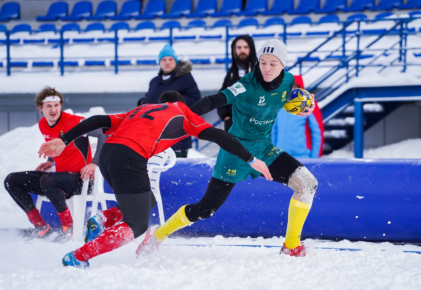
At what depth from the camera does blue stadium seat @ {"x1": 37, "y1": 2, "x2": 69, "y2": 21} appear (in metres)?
15.3

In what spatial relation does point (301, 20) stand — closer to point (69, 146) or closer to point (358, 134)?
point (358, 134)

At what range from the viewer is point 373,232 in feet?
13.2

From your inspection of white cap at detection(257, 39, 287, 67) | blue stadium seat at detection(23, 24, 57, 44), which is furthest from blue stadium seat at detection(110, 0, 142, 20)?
white cap at detection(257, 39, 287, 67)

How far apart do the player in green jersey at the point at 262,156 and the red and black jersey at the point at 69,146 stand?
4.25 feet

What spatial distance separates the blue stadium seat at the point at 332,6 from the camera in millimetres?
13578

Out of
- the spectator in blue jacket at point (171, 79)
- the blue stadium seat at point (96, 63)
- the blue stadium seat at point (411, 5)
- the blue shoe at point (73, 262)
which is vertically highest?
the blue stadium seat at point (411, 5)

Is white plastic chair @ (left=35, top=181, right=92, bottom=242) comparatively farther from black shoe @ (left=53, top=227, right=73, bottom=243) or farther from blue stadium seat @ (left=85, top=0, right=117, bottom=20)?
blue stadium seat @ (left=85, top=0, right=117, bottom=20)

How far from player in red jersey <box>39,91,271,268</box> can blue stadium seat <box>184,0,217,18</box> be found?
11973mm

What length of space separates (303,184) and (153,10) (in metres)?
12.9

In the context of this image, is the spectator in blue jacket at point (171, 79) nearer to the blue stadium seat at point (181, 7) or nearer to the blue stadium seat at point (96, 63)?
the blue stadium seat at point (96, 63)

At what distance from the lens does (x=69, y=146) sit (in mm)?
4207

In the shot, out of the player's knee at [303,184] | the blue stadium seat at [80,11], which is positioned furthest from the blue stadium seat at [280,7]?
the player's knee at [303,184]

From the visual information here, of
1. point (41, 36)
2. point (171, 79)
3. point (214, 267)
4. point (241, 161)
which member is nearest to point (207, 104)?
point (241, 161)

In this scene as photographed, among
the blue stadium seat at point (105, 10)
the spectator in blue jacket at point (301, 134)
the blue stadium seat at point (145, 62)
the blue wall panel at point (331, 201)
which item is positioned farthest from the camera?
the blue stadium seat at point (105, 10)
